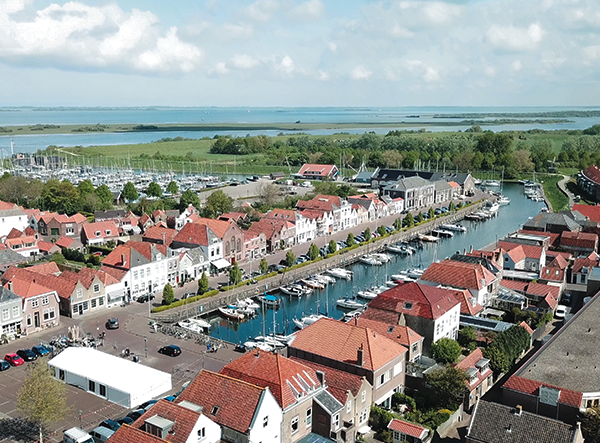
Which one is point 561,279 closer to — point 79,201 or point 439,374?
point 439,374

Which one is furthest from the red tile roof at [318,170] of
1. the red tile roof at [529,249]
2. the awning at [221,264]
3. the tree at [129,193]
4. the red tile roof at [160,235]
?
the red tile roof at [529,249]

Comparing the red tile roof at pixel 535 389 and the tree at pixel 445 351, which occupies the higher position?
the red tile roof at pixel 535 389

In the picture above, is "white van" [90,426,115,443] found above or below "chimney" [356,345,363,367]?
below

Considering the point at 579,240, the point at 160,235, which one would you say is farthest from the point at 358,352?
the point at 579,240

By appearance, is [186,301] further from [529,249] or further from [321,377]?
[529,249]

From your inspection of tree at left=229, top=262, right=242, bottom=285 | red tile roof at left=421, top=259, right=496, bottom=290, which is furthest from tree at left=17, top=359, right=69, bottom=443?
red tile roof at left=421, top=259, right=496, bottom=290

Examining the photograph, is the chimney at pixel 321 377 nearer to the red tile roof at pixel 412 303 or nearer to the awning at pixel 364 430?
the awning at pixel 364 430

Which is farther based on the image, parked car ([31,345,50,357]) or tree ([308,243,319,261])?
tree ([308,243,319,261])

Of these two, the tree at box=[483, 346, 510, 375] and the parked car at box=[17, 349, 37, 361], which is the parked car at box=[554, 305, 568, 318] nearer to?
the tree at box=[483, 346, 510, 375]
